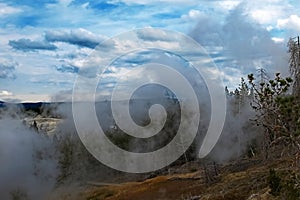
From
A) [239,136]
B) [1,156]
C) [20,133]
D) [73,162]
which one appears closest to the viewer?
[1,156]

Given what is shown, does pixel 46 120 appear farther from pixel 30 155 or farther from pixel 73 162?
pixel 30 155

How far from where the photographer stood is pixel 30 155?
49.1 m

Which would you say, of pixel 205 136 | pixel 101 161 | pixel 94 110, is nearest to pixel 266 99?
pixel 205 136

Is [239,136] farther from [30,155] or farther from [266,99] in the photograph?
[266,99]

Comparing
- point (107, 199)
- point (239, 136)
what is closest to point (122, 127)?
point (239, 136)

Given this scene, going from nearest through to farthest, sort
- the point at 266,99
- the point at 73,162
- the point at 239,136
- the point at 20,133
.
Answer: the point at 266,99 < the point at 20,133 < the point at 239,136 < the point at 73,162

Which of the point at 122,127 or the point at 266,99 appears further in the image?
the point at 122,127

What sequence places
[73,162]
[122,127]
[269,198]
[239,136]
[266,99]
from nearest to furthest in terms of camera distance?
[266,99]
[269,198]
[239,136]
[73,162]
[122,127]

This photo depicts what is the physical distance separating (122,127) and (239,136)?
20.7 metres

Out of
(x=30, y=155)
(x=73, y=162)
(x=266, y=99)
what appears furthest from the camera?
(x=73, y=162)

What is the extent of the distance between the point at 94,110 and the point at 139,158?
1413cm

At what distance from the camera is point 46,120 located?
343 ft

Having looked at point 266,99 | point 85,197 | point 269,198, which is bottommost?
point 85,197

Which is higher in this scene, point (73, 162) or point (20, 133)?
point (20, 133)
